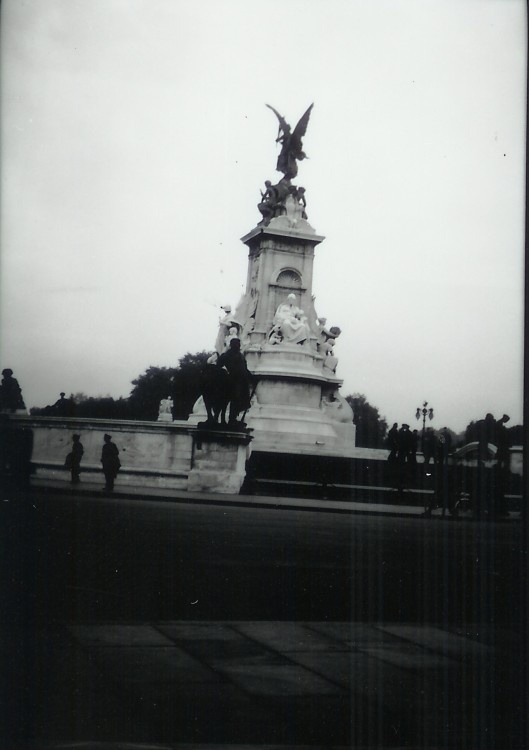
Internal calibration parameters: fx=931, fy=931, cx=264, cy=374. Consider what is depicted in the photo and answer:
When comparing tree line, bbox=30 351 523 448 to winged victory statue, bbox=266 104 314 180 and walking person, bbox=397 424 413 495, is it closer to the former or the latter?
winged victory statue, bbox=266 104 314 180

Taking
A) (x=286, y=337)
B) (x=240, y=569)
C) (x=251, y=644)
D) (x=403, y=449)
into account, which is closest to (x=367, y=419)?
(x=286, y=337)

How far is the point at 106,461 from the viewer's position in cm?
2058

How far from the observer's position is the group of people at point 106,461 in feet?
66.4

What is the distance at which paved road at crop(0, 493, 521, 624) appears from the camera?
20.8 ft

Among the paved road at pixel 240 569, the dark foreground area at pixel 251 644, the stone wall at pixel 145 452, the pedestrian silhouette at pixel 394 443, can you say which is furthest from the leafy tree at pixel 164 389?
the dark foreground area at pixel 251 644

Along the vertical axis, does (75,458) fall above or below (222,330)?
below

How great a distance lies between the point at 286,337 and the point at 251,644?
2773 cm

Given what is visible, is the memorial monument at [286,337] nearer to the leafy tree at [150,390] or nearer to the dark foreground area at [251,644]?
the dark foreground area at [251,644]

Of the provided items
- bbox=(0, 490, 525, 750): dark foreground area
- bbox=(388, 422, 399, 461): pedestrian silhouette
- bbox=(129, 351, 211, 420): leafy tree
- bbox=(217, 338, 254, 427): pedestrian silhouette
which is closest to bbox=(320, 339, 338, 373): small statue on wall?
bbox=(388, 422, 399, 461): pedestrian silhouette

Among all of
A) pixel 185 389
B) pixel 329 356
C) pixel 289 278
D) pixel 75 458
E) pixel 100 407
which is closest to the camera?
pixel 75 458

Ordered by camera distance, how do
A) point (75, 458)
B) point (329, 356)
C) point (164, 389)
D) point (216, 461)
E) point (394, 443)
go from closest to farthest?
point (216, 461), point (75, 458), point (394, 443), point (329, 356), point (164, 389)

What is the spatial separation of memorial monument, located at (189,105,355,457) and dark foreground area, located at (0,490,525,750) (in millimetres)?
20787

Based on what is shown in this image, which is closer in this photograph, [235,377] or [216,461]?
[216,461]

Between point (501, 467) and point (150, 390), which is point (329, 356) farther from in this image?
point (150, 390)
